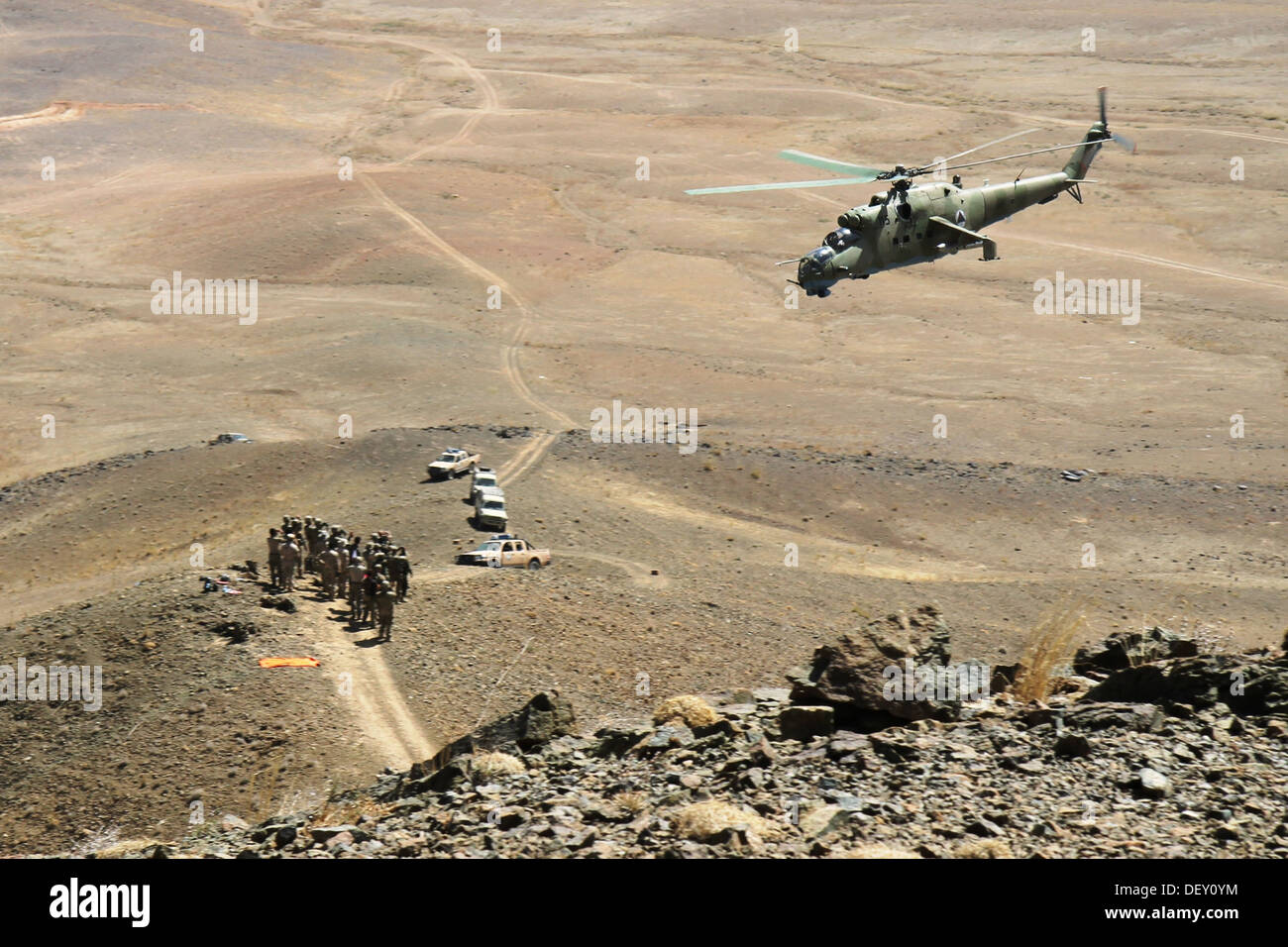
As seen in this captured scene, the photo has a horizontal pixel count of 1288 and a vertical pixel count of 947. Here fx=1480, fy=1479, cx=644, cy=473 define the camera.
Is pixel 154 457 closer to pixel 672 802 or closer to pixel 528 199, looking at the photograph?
pixel 672 802

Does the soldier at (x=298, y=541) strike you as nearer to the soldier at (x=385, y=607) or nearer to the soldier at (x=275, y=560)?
the soldier at (x=275, y=560)

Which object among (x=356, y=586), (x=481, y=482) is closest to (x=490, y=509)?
(x=481, y=482)

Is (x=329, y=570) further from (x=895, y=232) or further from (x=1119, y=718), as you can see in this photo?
(x=1119, y=718)

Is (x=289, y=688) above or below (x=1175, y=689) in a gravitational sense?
below

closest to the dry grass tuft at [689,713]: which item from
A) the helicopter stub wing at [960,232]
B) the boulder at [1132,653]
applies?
the boulder at [1132,653]
